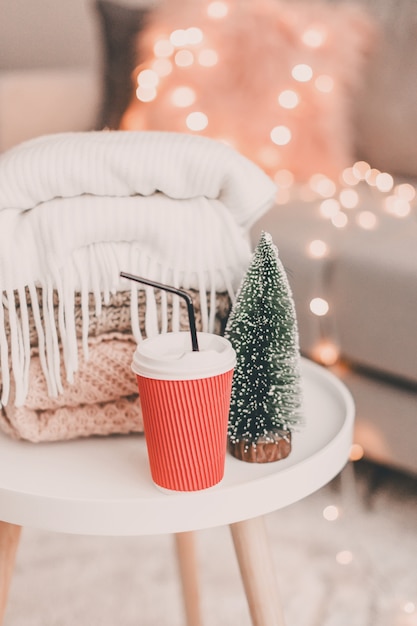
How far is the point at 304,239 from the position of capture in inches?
46.3

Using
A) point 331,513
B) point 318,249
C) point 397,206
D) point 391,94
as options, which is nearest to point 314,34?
point 391,94

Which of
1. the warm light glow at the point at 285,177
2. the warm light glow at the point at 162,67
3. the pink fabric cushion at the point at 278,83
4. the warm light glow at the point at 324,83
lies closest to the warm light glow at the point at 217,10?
the pink fabric cushion at the point at 278,83

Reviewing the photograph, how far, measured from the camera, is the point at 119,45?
162 cm

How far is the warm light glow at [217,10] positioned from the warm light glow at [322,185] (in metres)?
0.39

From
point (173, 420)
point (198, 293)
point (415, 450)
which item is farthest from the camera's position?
point (415, 450)

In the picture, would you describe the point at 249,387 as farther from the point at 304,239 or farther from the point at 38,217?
the point at 304,239

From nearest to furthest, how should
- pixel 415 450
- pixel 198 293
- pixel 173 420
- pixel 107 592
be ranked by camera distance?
pixel 173 420, pixel 198 293, pixel 107 592, pixel 415 450

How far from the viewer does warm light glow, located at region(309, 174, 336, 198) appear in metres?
1.39

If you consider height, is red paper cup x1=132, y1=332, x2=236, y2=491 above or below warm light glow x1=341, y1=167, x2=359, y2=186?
above

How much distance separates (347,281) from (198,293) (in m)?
0.54

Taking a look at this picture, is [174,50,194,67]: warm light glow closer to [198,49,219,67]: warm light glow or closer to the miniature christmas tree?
[198,49,219,67]: warm light glow

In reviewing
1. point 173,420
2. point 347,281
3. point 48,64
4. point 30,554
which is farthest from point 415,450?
point 48,64

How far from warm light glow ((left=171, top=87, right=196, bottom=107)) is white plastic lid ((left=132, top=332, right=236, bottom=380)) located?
3.43 ft

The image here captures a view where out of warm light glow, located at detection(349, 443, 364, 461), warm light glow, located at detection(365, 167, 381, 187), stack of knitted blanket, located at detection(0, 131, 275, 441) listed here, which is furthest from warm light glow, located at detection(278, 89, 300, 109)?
stack of knitted blanket, located at detection(0, 131, 275, 441)
